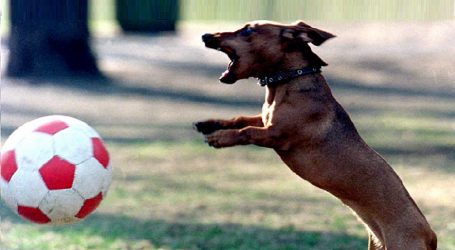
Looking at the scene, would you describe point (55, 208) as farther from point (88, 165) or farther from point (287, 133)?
point (287, 133)

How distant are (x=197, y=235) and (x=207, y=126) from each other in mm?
1773

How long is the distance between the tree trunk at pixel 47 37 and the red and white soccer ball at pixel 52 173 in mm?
12394

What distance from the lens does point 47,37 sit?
18484mm

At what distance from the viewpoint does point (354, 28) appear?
26.6 m

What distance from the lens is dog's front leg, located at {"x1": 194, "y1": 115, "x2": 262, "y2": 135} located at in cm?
625

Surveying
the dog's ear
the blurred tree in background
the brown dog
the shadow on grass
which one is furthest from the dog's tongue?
the blurred tree in background

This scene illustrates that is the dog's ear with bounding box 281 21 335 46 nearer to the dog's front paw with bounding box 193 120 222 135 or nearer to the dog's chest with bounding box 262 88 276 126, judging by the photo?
the dog's chest with bounding box 262 88 276 126

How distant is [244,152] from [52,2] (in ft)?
24.1

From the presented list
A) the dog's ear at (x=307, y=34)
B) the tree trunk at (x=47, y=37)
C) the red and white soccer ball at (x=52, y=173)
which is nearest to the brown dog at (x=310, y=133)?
the dog's ear at (x=307, y=34)

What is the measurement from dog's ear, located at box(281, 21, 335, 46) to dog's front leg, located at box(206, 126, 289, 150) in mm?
566

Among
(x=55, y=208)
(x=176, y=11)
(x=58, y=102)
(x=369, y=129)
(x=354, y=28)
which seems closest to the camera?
(x=55, y=208)

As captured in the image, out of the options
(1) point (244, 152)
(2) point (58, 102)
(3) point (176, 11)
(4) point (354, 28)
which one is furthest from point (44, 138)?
(3) point (176, 11)

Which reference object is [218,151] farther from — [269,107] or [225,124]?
[269,107]

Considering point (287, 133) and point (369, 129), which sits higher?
point (287, 133)
